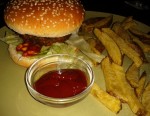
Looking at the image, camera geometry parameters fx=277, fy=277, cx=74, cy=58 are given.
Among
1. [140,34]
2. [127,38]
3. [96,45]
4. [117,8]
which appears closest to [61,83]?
[96,45]

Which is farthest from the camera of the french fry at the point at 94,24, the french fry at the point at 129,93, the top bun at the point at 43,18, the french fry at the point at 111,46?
the french fry at the point at 94,24

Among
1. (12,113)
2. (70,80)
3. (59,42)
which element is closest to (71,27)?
(59,42)

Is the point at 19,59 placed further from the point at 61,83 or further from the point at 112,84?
the point at 112,84

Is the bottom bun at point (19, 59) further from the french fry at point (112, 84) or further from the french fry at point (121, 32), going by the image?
the french fry at point (121, 32)

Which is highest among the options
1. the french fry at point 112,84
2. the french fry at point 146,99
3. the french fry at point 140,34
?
the french fry at point 140,34

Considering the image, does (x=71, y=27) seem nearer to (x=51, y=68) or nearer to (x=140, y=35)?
(x=51, y=68)

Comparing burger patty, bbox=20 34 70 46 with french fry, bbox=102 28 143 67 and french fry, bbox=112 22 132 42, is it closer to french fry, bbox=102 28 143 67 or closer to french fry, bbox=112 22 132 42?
french fry, bbox=102 28 143 67

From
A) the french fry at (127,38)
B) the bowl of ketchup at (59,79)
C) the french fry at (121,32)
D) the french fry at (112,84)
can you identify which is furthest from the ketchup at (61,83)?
the french fry at (121,32)
